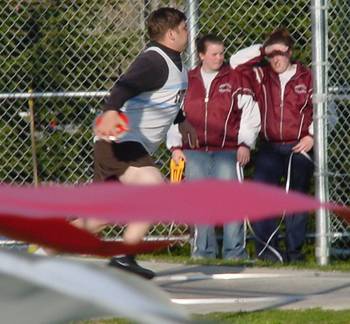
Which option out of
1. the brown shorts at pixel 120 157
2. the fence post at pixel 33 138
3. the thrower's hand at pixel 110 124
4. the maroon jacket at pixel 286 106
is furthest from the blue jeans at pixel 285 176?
the thrower's hand at pixel 110 124

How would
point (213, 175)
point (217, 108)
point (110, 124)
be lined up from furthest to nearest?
point (213, 175)
point (217, 108)
point (110, 124)

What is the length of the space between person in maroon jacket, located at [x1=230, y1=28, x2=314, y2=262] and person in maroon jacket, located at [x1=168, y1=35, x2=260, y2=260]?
5.8 inches

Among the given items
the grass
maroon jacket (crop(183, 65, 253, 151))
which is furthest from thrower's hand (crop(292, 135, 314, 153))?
the grass

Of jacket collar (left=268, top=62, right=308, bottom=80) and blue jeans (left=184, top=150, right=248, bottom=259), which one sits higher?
jacket collar (left=268, top=62, right=308, bottom=80)

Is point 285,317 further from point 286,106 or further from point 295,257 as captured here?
point 286,106

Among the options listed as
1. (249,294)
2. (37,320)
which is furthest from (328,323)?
(37,320)

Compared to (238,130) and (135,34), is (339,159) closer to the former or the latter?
(238,130)

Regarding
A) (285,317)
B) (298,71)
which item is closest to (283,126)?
(298,71)

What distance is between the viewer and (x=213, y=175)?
11.1 m

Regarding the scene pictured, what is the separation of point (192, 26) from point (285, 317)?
422 cm

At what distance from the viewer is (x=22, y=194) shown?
1867 millimetres

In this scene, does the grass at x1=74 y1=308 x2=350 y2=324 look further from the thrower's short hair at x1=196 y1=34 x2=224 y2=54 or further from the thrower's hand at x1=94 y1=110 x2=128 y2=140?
the thrower's short hair at x1=196 y1=34 x2=224 y2=54

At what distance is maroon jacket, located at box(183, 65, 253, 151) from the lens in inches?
429

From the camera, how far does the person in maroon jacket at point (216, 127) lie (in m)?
10.9
